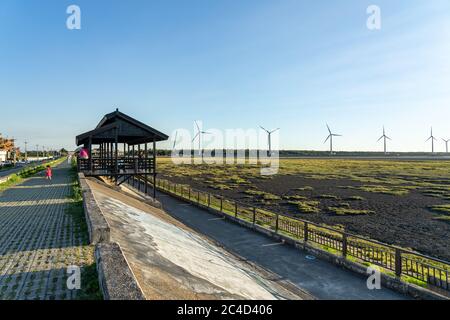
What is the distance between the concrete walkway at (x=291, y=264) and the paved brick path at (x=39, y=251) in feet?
20.4

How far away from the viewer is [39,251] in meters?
7.32

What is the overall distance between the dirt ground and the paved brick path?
49.3 ft

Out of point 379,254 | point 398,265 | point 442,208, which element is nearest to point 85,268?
point 398,265

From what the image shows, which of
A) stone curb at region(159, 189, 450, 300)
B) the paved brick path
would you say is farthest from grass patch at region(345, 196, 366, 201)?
the paved brick path

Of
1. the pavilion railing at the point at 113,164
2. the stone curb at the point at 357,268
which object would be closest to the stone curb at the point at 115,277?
the stone curb at the point at 357,268

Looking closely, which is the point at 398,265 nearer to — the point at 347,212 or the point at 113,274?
the point at 113,274

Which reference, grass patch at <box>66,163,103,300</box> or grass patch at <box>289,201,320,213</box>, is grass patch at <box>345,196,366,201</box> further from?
grass patch at <box>66,163,103,300</box>

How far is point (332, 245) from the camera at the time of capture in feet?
39.6

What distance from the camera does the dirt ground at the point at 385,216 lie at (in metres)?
16.5

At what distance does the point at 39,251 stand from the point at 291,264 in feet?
25.8

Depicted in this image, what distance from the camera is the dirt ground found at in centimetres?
→ 1647

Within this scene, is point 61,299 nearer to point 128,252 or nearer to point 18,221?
point 128,252
